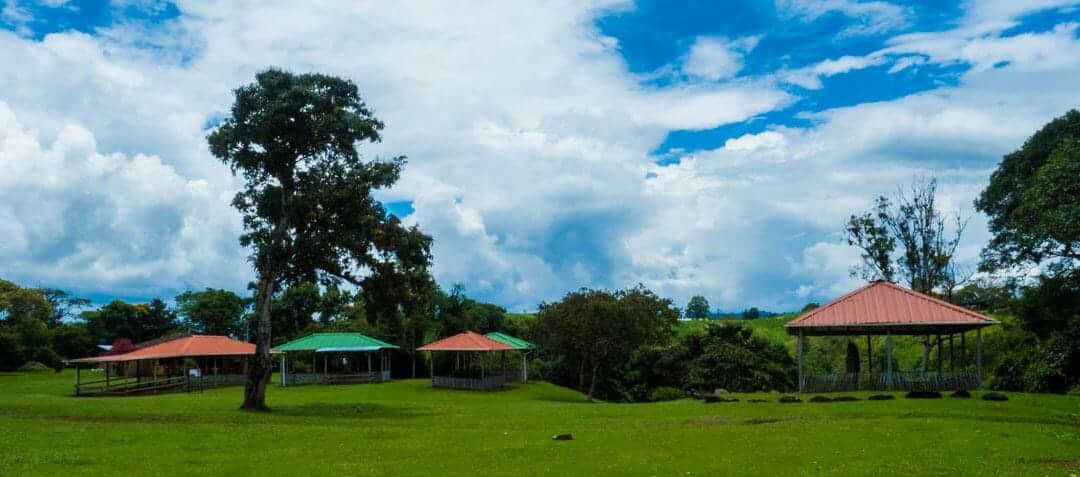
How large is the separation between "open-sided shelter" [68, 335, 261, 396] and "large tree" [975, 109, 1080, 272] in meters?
42.8

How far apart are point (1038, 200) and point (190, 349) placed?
157 feet

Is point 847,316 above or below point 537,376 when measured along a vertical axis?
above

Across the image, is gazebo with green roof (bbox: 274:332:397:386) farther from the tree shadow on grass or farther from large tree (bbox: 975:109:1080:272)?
large tree (bbox: 975:109:1080:272)

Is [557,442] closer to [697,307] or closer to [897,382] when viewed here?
[897,382]

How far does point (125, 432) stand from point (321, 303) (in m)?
57.7

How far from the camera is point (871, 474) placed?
13656 mm

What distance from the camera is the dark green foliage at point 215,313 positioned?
84.6m

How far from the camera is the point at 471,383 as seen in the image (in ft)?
163

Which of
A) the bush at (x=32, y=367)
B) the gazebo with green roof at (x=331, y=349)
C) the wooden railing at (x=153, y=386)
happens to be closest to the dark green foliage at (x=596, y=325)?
the gazebo with green roof at (x=331, y=349)

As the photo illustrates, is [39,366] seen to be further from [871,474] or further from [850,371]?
[871,474]

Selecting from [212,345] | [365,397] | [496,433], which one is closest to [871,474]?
[496,433]

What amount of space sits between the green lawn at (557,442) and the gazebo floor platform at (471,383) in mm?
17814

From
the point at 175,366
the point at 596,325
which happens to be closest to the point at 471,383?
the point at 596,325

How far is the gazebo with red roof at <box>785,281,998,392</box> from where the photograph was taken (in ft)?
106
